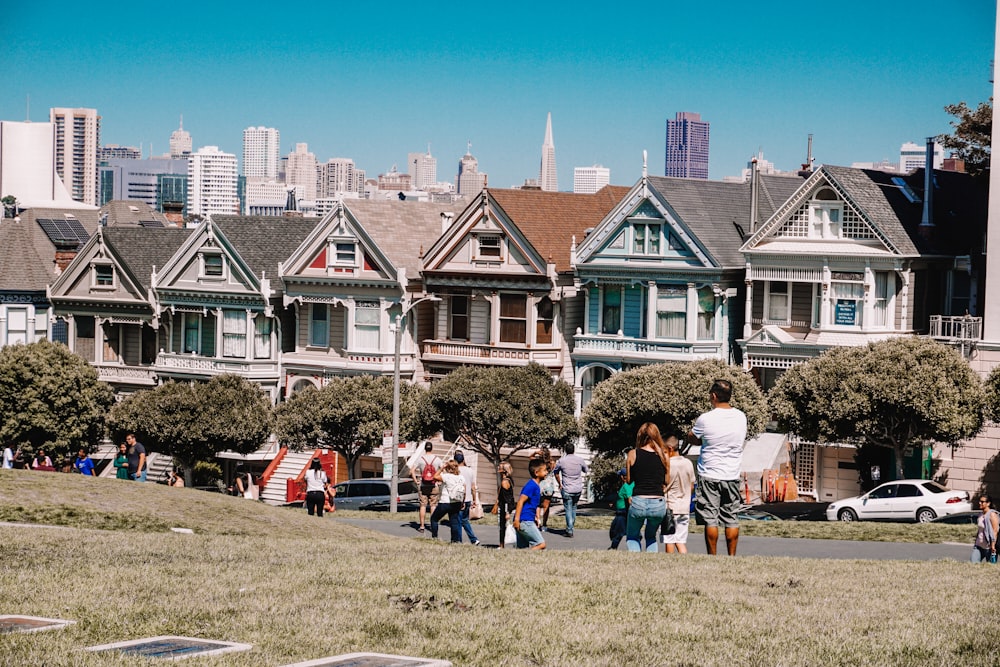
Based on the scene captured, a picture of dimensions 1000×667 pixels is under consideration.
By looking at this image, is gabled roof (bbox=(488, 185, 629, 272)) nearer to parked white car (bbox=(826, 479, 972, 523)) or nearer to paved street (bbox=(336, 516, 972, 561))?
parked white car (bbox=(826, 479, 972, 523))

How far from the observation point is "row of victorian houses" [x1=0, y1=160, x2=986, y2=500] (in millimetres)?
52688

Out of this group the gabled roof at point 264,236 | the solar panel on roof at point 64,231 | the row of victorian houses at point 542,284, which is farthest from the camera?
the solar panel on roof at point 64,231

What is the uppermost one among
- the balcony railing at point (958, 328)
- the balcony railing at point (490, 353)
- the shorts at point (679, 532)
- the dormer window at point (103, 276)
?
the dormer window at point (103, 276)

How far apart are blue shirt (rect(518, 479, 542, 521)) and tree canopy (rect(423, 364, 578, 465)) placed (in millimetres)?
24720

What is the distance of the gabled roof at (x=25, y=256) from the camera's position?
70.0 metres

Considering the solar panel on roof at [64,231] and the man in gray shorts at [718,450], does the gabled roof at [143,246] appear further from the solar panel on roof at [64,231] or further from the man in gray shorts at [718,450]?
the man in gray shorts at [718,450]

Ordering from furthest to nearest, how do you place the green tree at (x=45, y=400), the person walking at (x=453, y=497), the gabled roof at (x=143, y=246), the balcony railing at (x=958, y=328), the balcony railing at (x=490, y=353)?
the gabled roof at (x=143, y=246)
the green tree at (x=45, y=400)
the balcony railing at (x=490, y=353)
the balcony railing at (x=958, y=328)
the person walking at (x=453, y=497)

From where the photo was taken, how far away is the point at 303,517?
108ft

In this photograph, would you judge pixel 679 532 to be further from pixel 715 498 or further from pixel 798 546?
pixel 798 546

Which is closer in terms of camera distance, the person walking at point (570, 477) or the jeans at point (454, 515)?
the jeans at point (454, 515)

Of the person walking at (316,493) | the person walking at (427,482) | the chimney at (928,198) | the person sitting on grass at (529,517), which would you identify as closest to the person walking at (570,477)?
the person walking at (427,482)

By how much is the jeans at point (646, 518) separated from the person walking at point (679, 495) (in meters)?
0.24

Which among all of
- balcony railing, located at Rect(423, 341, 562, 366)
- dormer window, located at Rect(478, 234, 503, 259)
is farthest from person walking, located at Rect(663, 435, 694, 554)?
dormer window, located at Rect(478, 234, 503, 259)

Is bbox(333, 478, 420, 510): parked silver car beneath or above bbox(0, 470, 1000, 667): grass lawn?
beneath
